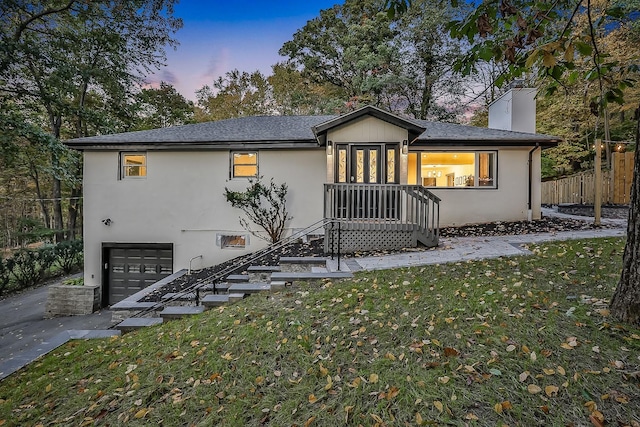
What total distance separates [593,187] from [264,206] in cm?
1379

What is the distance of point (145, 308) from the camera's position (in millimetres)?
6641

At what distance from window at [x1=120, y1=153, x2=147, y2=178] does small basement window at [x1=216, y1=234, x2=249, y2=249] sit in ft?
11.2

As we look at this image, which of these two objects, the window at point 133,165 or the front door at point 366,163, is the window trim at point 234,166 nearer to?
the window at point 133,165

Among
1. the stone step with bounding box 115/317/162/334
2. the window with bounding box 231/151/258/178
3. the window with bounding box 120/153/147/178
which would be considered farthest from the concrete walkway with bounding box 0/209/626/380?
the window with bounding box 231/151/258/178

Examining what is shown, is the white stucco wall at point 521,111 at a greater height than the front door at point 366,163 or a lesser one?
greater

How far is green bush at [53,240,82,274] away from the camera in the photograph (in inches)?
546

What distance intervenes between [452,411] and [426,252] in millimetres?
5129

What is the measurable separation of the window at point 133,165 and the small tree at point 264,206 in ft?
9.84

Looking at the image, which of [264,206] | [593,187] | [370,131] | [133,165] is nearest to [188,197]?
[133,165]

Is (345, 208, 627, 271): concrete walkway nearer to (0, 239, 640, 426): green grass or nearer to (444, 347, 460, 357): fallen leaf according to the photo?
(0, 239, 640, 426): green grass

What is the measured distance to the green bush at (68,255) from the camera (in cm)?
1387

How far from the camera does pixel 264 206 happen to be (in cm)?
1019

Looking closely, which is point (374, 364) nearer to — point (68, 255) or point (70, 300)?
point (70, 300)

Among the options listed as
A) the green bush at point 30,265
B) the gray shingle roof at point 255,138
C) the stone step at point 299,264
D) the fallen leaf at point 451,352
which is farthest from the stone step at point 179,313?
the green bush at point 30,265
